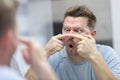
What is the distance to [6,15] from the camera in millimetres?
632

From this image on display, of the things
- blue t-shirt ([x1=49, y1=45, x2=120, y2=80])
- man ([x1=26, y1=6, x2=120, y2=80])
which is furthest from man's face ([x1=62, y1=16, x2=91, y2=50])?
blue t-shirt ([x1=49, y1=45, x2=120, y2=80])

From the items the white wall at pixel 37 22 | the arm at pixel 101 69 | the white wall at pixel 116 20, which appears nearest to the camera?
the arm at pixel 101 69

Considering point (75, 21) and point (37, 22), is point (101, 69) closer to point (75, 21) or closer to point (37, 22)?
point (75, 21)

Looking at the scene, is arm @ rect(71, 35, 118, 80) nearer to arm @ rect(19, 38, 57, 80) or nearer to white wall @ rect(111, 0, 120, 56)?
white wall @ rect(111, 0, 120, 56)

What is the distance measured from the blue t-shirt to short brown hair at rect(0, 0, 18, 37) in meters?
1.06

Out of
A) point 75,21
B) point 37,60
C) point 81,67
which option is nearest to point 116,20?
point 75,21

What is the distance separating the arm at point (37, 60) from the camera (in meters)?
0.67

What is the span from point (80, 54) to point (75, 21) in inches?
8.7

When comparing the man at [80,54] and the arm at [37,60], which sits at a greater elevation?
the arm at [37,60]

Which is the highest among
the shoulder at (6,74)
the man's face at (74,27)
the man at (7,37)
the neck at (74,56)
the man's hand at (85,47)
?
the man at (7,37)

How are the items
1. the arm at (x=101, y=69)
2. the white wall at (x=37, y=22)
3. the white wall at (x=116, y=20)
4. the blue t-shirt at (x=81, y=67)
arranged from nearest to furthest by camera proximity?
the arm at (x=101, y=69) < the blue t-shirt at (x=81, y=67) < the white wall at (x=37, y=22) < the white wall at (x=116, y=20)

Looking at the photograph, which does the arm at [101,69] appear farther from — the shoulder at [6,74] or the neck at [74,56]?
the shoulder at [6,74]

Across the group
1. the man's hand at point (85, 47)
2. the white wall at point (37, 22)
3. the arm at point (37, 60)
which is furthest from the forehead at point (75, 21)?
the arm at point (37, 60)

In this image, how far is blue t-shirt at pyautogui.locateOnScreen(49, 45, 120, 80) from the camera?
1.66m
